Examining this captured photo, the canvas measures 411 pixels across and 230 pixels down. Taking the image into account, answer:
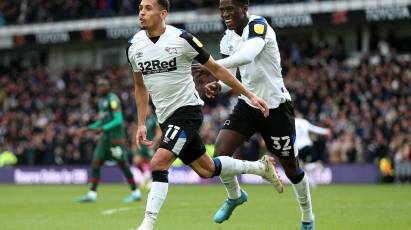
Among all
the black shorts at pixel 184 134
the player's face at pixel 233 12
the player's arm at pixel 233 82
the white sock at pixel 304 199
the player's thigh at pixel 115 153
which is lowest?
the player's thigh at pixel 115 153

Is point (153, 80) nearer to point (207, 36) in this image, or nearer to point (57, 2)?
point (207, 36)

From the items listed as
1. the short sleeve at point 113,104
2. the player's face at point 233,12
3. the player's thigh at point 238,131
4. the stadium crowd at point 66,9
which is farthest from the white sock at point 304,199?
the stadium crowd at point 66,9

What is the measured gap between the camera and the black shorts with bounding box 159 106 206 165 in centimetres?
917

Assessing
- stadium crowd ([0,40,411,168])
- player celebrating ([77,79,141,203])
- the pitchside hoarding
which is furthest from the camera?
stadium crowd ([0,40,411,168])

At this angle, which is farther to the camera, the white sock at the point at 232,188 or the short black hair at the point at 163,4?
the white sock at the point at 232,188

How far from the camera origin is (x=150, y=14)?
30.3 ft

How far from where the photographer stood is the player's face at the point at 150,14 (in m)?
9.20

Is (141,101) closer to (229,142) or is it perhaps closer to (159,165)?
(159,165)

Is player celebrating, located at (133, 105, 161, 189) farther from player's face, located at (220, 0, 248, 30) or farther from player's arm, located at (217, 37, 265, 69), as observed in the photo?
player's arm, located at (217, 37, 265, 69)

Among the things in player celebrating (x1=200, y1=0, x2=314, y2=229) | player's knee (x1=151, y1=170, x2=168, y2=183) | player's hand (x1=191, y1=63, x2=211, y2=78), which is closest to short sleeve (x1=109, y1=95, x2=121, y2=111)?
player celebrating (x1=200, y1=0, x2=314, y2=229)

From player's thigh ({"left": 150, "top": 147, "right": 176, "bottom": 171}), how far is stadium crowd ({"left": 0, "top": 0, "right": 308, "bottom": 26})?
29440 mm

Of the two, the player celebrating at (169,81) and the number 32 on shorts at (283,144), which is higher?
the player celebrating at (169,81)

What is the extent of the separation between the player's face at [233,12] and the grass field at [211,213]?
278 centimetres

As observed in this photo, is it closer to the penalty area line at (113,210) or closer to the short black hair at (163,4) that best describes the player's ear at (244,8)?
the short black hair at (163,4)
